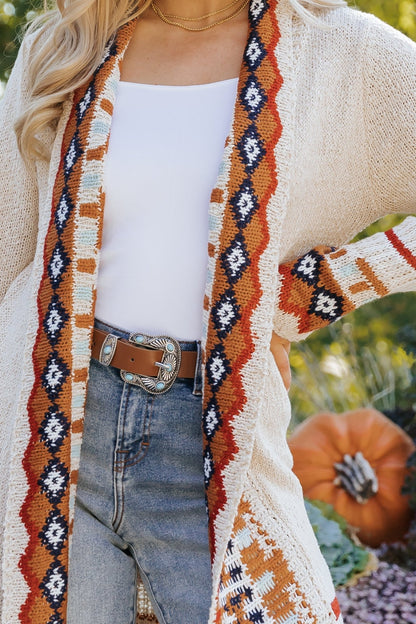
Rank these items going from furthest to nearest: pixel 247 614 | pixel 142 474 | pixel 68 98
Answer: pixel 68 98
pixel 142 474
pixel 247 614

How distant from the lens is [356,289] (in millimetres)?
1606

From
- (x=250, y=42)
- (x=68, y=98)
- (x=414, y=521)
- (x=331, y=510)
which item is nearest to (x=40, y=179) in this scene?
(x=68, y=98)

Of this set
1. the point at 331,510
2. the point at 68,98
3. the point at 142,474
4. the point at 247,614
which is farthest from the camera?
the point at 331,510

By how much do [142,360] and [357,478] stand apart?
5.30ft

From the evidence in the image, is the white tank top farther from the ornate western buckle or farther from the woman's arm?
the woman's arm

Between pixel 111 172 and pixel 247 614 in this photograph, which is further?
pixel 111 172

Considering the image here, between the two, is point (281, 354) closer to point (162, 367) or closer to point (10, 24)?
point (162, 367)

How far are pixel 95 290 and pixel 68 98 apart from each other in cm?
46

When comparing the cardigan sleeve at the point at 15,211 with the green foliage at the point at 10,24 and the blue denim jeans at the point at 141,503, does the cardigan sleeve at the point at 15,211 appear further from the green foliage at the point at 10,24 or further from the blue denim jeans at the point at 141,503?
the green foliage at the point at 10,24

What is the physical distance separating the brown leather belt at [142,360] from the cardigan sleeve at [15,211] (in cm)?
41

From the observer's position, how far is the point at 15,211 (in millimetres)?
1901

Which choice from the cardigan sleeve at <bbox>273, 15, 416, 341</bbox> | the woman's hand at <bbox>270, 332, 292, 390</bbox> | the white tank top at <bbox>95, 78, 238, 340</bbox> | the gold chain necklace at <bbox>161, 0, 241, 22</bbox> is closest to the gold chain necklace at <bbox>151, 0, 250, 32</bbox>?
the gold chain necklace at <bbox>161, 0, 241, 22</bbox>

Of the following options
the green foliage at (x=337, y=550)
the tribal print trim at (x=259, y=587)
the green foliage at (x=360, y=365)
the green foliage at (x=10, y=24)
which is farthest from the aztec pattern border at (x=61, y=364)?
the green foliage at (x=360, y=365)

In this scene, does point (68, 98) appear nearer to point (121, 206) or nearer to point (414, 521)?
point (121, 206)
